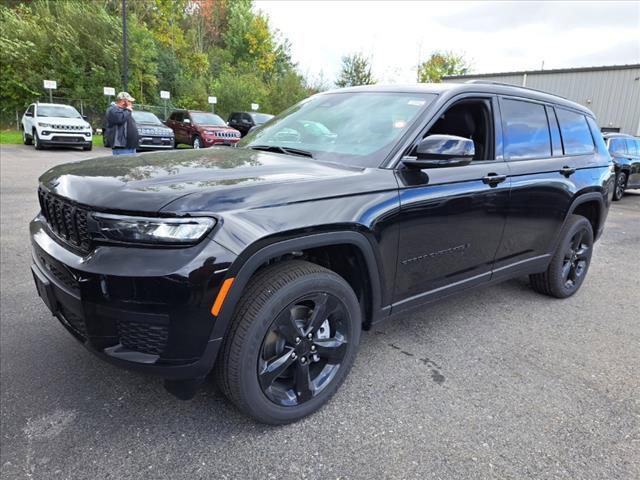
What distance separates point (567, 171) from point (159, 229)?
3412 mm

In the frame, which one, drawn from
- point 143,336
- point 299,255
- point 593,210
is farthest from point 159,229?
point 593,210

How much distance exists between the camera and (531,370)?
3.06 m

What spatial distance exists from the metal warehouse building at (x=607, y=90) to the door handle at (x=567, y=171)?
20.8 m

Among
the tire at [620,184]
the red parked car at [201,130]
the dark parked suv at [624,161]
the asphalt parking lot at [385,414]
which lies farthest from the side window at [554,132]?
→ the red parked car at [201,130]

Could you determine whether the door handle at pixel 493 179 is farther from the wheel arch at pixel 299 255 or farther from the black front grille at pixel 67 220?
the black front grille at pixel 67 220

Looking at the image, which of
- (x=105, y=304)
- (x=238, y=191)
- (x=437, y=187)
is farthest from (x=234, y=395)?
(x=437, y=187)

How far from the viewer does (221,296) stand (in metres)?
1.98

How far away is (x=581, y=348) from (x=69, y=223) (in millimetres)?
3426

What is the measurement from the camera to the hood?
1.98 m

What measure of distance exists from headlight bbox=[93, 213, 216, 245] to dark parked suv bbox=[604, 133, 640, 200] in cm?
1287

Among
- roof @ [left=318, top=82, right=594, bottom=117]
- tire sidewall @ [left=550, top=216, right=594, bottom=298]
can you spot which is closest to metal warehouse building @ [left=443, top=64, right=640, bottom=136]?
tire sidewall @ [left=550, top=216, right=594, bottom=298]

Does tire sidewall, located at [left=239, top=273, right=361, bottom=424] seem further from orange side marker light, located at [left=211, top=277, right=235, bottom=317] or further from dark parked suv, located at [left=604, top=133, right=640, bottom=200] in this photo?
dark parked suv, located at [left=604, top=133, right=640, bottom=200]

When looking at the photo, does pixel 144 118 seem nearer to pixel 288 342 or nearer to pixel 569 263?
pixel 569 263

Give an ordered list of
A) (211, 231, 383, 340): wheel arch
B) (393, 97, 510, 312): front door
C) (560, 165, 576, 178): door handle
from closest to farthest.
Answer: (211, 231, 383, 340): wheel arch < (393, 97, 510, 312): front door < (560, 165, 576, 178): door handle
